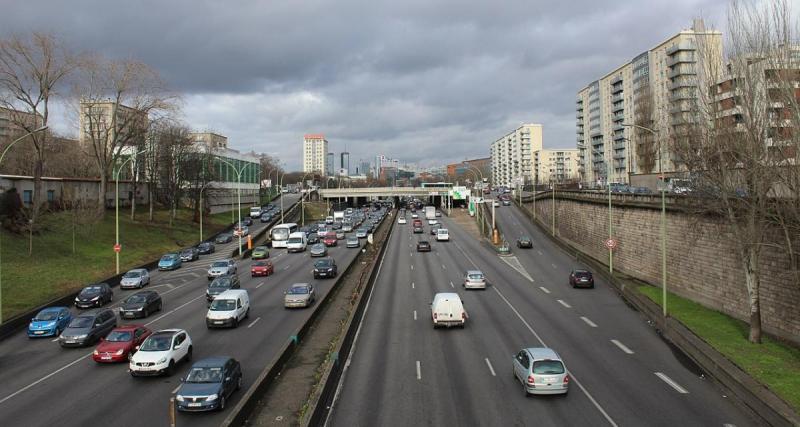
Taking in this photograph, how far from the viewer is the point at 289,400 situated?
16953 millimetres

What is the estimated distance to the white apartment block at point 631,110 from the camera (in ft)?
261

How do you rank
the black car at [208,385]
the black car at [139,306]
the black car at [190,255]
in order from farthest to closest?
the black car at [190,255], the black car at [139,306], the black car at [208,385]

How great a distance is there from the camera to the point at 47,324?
27.3 metres

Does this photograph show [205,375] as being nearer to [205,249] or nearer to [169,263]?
[169,263]

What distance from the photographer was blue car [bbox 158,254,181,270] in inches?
2012

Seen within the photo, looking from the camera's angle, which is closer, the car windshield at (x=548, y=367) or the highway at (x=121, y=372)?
the highway at (x=121, y=372)

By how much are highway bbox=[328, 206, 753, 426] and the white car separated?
631cm

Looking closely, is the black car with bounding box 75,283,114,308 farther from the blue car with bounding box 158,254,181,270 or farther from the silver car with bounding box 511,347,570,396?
the silver car with bounding box 511,347,570,396

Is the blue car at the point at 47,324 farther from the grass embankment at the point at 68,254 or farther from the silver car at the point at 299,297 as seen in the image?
the silver car at the point at 299,297

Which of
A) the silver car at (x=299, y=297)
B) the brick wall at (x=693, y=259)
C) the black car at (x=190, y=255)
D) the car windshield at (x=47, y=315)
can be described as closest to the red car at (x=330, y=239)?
the black car at (x=190, y=255)

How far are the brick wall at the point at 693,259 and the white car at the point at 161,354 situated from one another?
24.2 meters

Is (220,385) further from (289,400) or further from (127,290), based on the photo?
(127,290)

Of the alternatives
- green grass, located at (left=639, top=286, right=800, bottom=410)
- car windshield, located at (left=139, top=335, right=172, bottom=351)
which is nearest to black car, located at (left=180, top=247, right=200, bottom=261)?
car windshield, located at (left=139, top=335, right=172, bottom=351)

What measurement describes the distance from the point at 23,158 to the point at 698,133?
91.8m
